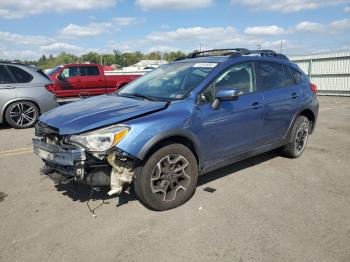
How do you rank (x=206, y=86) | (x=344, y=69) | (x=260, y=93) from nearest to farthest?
(x=206, y=86), (x=260, y=93), (x=344, y=69)

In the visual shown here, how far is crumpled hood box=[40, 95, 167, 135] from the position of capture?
3322 millimetres

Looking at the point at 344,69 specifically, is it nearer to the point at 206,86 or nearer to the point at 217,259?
the point at 206,86

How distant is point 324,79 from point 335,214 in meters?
16.8

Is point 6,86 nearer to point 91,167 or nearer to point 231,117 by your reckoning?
point 91,167

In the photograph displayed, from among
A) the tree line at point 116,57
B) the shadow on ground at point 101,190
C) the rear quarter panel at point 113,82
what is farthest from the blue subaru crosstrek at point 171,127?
the tree line at point 116,57

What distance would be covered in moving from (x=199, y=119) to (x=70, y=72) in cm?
1101

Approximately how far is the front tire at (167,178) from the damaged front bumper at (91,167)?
0.16 metres

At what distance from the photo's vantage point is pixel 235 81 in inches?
172

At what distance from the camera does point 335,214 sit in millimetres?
3568

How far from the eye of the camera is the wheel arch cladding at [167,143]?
10.8 feet

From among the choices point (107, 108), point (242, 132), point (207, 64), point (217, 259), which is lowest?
point (217, 259)

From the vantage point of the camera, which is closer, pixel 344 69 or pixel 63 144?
pixel 63 144

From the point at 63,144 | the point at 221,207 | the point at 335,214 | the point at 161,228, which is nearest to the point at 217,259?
the point at 161,228

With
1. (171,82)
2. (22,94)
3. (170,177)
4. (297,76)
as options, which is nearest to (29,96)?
(22,94)
